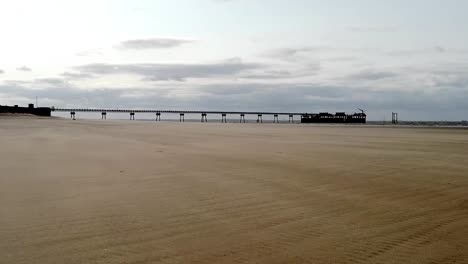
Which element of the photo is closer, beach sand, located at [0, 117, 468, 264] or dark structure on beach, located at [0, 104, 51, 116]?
beach sand, located at [0, 117, 468, 264]

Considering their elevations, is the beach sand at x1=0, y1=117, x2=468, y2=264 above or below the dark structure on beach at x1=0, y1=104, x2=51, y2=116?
below

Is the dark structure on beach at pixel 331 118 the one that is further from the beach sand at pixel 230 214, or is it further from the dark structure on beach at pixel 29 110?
the beach sand at pixel 230 214

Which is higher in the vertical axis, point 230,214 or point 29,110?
point 29,110

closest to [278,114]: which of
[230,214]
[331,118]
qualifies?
[331,118]

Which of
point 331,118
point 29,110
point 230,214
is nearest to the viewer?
point 230,214

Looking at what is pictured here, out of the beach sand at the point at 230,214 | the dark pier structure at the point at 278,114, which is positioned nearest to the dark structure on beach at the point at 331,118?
the dark pier structure at the point at 278,114

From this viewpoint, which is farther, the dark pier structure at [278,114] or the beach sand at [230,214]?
the dark pier structure at [278,114]

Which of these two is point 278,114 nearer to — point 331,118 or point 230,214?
point 331,118

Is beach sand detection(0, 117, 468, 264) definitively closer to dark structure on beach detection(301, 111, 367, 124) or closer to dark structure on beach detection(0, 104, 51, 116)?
dark structure on beach detection(0, 104, 51, 116)

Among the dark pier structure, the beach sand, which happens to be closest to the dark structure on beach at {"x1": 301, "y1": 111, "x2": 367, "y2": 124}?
the dark pier structure

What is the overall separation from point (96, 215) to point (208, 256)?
6.42ft

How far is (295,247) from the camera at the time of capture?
14.3 feet

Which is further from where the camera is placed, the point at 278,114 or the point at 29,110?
the point at 278,114

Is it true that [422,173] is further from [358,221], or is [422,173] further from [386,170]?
[358,221]
